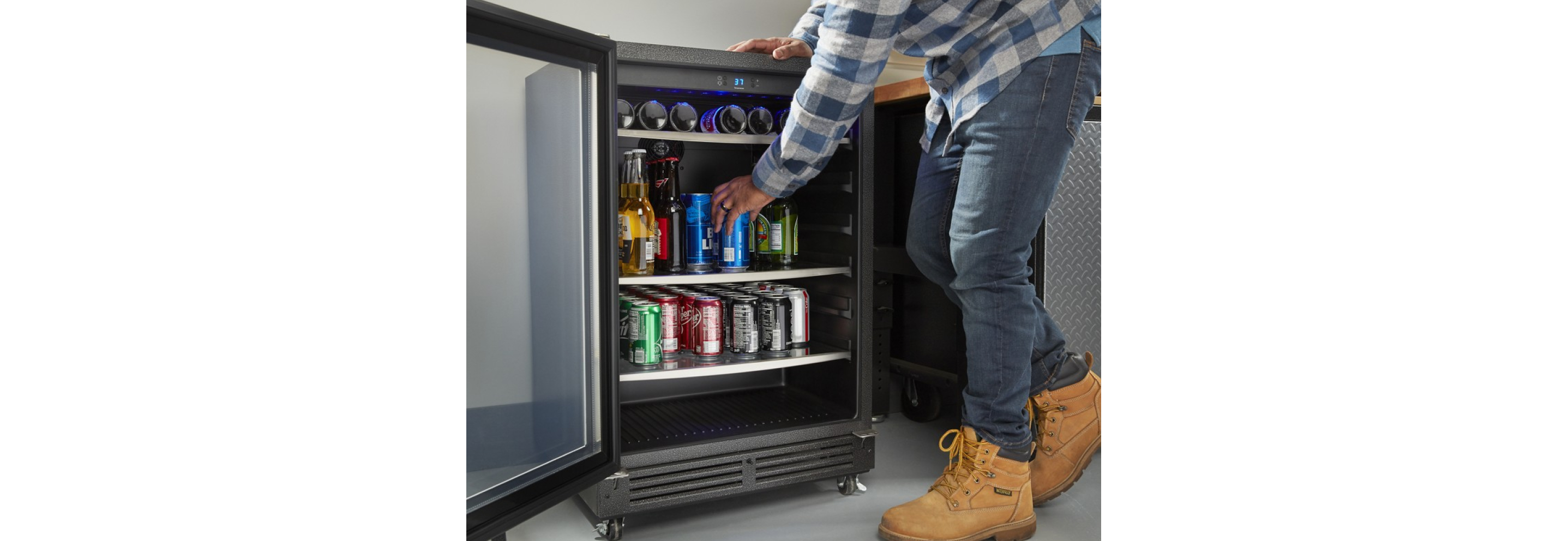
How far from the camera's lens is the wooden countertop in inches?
93.0

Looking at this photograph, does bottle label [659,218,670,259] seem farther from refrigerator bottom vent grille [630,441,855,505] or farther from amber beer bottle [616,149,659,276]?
refrigerator bottom vent grille [630,441,855,505]

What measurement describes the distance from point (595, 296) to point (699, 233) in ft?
1.52

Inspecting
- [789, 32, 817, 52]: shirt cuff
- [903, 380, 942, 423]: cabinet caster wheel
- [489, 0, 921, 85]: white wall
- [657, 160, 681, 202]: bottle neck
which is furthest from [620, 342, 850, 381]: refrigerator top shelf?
[489, 0, 921, 85]: white wall

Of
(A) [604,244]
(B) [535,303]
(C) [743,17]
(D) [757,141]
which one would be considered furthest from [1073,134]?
(C) [743,17]

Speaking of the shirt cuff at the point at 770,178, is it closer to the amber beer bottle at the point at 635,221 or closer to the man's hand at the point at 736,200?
the man's hand at the point at 736,200

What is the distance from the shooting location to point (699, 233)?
2.05 metres

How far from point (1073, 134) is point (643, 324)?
3.18 ft

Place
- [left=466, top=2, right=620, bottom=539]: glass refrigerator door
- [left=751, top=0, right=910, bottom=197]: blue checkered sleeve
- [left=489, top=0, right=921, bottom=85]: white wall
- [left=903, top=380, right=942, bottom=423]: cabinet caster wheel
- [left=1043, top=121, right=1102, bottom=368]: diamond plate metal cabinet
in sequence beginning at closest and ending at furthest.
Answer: [left=466, top=2, right=620, bottom=539]: glass refrigerator door
[left=751, top=0, right=910, bottom=197]: blue checkered sleeve
[left=1043, top=121, right=1102, bottom=368]: diamond plate metal cabinet
[left=489, top=0, right=921, bottom=85]: white wall
[left=903, top=380, right=942, bottom=423]: cabinet caster wheel

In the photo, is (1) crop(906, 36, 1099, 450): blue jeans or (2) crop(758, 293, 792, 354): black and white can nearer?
(1) crop(906, 36, 1099, 450): blue jeans

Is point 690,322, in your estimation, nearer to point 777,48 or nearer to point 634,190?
point 634,190

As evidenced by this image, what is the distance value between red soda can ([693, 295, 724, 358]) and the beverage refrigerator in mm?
37

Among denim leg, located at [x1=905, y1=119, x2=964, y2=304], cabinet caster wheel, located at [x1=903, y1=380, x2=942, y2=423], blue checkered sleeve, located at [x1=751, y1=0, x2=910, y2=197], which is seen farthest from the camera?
cabinet caster wheel, located at [x1=903, y1=380, x2=942, y2=423]

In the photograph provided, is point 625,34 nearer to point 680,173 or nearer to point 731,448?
point 680,173

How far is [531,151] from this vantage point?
1541 millimetres
